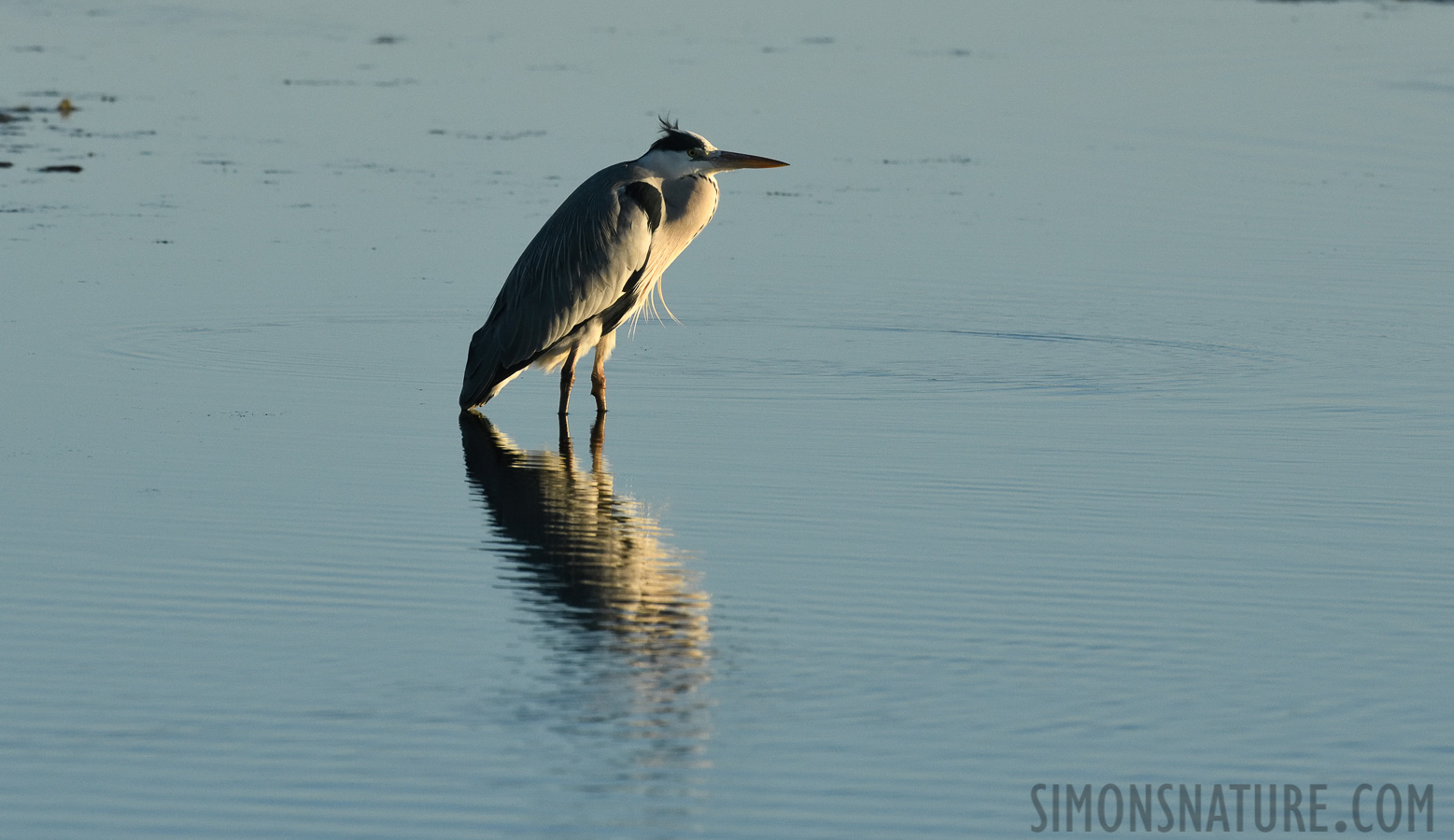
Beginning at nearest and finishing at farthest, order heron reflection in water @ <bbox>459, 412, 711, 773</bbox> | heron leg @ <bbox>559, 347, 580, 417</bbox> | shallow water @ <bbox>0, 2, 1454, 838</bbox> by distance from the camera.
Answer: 1. shallow water @ <bbox>0, 2, 1454, 838</bbox>
2. heron reflection in water @ <bbox>459, 412, 711, 773</bbox>
3. heron leg @ <bbox>559, 347, 580, 417</bbox>

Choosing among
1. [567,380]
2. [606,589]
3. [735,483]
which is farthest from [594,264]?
[606,589]

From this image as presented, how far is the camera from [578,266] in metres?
10.1

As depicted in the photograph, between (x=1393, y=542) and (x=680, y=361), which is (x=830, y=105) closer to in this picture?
(x=680, y=361)

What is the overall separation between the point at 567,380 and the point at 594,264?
1.96ft

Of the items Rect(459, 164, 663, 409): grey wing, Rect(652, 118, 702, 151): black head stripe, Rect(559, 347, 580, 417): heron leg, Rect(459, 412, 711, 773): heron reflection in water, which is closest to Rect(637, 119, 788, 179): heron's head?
Rect(652, 118, 702, 151): black head stripe

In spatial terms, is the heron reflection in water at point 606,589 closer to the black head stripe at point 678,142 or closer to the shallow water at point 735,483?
the shallow water at point 735,483

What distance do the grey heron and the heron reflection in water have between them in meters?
0.73

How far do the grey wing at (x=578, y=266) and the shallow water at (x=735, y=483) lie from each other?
469 mm

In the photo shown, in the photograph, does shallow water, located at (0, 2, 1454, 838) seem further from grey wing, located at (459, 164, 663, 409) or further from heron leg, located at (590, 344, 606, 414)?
grey wing, located at (459, 164, 663, 409)

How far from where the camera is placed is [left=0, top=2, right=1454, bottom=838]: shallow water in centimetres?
527

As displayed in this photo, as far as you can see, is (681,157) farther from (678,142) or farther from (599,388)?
(599,388)

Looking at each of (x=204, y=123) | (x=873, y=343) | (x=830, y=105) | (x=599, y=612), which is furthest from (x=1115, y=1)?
(x=599, y=612)

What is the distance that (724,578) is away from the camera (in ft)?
22.7

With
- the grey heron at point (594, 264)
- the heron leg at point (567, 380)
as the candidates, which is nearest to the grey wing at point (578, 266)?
the grey heron at point (594, 264)
